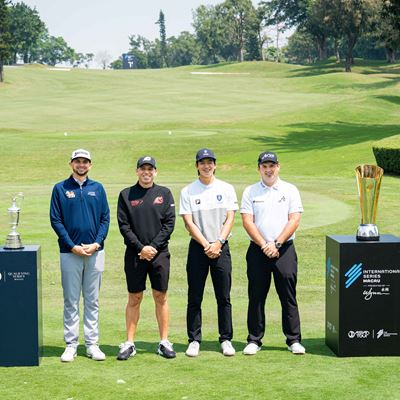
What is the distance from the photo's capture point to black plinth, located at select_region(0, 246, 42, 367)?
7668mm

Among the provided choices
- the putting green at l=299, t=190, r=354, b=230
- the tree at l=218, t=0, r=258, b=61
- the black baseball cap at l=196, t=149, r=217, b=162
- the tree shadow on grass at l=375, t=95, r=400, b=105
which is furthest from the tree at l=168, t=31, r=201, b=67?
the black baseball cap at l=196, t=149, r=217, b=162

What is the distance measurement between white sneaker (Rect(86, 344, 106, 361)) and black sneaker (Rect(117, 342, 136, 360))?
0.17 m

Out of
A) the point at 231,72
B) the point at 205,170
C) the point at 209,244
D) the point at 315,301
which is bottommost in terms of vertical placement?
the point at 315,301

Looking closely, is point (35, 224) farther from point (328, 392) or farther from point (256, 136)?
point (256, 136)

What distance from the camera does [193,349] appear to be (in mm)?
8016

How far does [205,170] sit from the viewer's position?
321 inches

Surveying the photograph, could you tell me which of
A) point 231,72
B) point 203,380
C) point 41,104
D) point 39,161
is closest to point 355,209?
point 203,380

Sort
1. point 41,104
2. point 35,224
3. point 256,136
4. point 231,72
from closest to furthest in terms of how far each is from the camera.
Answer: point 35,224, point 256,136, point 41,104, point 231,72

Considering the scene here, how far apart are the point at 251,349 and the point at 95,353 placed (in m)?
1.58

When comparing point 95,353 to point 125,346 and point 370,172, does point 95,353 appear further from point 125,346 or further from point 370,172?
point 370,172

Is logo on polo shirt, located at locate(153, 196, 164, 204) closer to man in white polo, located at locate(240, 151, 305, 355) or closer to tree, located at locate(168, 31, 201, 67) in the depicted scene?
man in white polo, located at locate(240, 151, 305, 355)

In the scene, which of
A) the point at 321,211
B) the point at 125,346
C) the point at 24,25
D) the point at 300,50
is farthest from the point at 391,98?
the point at 300,50

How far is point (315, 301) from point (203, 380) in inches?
163

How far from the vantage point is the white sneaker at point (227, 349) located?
7.93 metres
